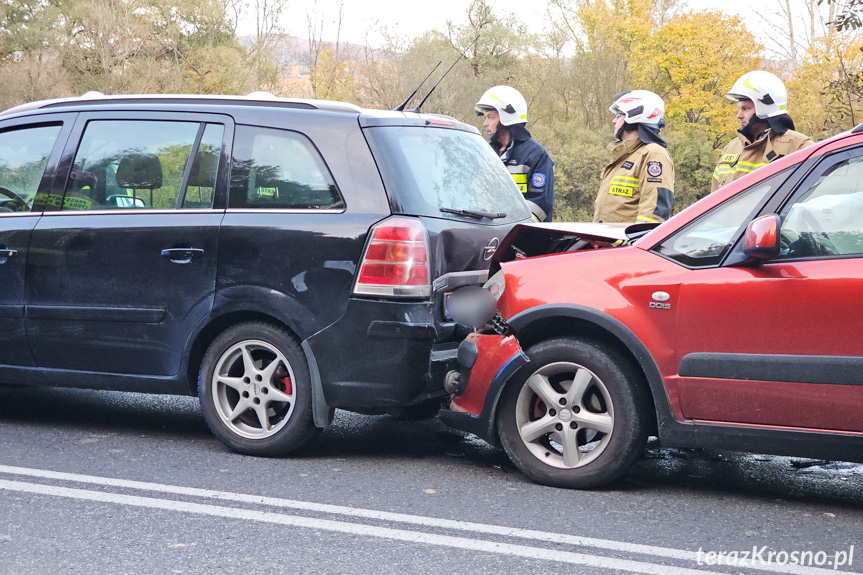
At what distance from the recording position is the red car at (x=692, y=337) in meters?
3.98

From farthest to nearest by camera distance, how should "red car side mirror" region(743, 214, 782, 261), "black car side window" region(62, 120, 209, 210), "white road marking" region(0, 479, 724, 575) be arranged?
"black car side window" region(62, 120, 209, 210), "red car side mirror" region(743, 214, 782, 261), "white road marking" region(0, 479, 724, 575)

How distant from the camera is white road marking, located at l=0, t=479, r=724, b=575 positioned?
3508mm

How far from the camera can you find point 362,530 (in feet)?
12.7

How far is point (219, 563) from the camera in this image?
3498 mm

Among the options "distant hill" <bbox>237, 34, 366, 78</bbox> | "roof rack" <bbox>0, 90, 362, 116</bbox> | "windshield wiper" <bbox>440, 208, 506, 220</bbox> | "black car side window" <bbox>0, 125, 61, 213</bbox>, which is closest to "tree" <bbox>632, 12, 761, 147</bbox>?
"distant hill" <bbox>237, 34, 366, 78</bbox>

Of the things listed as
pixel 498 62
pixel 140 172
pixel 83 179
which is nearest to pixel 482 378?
pixel 140 172

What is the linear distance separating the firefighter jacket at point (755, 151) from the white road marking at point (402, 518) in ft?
11.0

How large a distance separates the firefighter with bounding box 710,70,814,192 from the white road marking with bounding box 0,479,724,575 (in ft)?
12.5

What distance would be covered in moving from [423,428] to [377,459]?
2.86 feet

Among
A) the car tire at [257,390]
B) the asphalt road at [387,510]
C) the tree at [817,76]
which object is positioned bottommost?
the asphalt road at [387,510]

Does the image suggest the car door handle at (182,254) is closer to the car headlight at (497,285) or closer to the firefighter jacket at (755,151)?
the car headlight at (497,285)

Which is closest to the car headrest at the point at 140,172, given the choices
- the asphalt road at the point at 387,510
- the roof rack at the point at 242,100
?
the roof rack at the point at 242,100

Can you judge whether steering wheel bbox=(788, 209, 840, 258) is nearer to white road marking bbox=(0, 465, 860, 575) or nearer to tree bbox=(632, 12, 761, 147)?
white road marking bbox=(0, 465, 860, 575)

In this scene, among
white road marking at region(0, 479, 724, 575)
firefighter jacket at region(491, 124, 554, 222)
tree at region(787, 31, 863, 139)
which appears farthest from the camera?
tree at region(787, 31, 863, 139)
